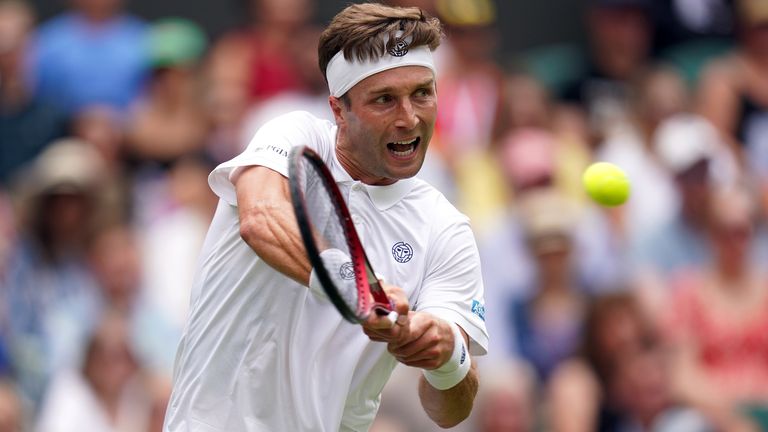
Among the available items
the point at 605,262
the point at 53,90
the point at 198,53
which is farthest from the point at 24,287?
the point at 605,262

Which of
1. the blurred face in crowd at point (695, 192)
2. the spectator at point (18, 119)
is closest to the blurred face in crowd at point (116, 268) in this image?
the spectator at point (18, 119)

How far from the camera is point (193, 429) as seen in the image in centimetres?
449

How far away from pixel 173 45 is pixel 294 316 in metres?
5.21

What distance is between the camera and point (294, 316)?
176 inches

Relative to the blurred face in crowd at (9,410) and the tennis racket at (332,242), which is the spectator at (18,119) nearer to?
the blurred face in crowd at (9,410)

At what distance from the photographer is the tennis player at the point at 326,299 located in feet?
14.6

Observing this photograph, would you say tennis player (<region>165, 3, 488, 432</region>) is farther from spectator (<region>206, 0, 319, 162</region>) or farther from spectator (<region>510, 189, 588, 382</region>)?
spectator (<region>206, 0, 319, 162</region>)

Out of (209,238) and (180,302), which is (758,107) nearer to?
(180,302)

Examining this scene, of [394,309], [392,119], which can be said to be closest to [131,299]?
[392,119]

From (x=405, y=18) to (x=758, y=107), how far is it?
572cm

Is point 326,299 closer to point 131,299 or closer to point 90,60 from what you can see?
point 131,299

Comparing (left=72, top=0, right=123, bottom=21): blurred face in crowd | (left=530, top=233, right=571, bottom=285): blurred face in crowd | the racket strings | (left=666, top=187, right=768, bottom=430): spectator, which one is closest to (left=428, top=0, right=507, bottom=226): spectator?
(left=530, top=233, right=571, bottom=285): blurred face in crowd

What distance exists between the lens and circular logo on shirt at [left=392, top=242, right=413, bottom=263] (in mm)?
4574

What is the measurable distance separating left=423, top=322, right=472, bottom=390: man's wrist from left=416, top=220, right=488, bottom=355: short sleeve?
0.21 feet
